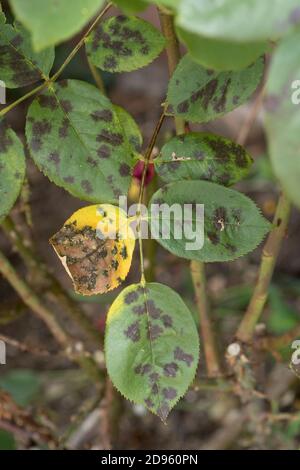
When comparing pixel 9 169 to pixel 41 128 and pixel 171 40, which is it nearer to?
pixel 41 128

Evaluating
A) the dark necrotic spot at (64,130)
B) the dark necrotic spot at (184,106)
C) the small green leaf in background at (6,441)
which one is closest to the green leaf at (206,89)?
the dark necrotic spot at (184,106)

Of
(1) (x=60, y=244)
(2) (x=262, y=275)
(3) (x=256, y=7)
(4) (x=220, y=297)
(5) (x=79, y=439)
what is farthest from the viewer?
(4) (x=220, y=297)

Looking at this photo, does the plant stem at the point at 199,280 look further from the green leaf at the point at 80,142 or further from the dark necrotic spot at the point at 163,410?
the dark necrotic spot at the point at 163,410

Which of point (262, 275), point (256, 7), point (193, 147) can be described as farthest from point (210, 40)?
point (262, 275)
